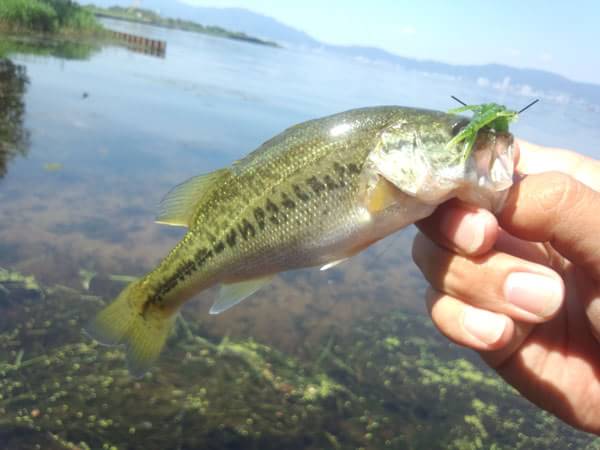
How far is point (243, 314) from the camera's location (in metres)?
7.72

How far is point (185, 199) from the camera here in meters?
3.03

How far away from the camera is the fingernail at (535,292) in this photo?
2.57 m

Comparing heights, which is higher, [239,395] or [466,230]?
[466,230]

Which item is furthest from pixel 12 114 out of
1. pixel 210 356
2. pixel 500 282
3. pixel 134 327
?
pixel 500 282

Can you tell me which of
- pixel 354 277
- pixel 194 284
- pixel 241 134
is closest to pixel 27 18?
pixel 241 134

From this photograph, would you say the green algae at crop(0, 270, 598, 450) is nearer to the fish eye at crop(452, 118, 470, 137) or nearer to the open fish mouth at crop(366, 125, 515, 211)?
the open fish mouth at crop(366, 125, 515, 211)

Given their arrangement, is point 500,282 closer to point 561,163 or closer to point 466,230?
point 466,230

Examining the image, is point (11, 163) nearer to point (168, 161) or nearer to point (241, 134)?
point (168, 161)

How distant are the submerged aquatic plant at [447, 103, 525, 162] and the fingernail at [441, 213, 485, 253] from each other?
1.04 feet

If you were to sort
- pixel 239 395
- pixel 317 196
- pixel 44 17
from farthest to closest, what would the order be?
pixel 44 17 < pixel 239 395 < pixel 317 196

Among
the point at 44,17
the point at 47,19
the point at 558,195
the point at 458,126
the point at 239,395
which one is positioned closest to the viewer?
the point at 558,195

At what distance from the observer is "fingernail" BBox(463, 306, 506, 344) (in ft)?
9.14

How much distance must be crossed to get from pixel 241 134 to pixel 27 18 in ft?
96.9

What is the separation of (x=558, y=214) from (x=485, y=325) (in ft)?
2.62
